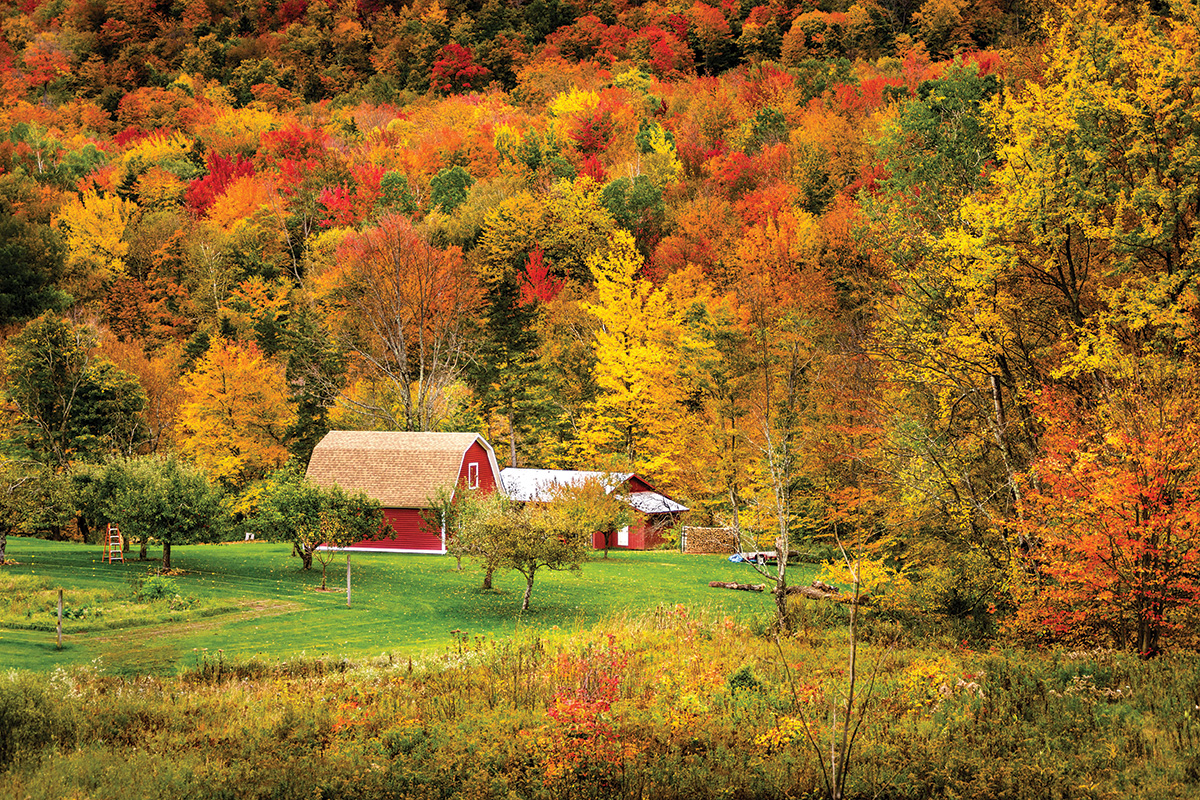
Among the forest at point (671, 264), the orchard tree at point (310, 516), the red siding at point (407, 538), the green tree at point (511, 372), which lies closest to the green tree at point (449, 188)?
the forest at point (671, 264)

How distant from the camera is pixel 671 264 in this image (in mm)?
63812

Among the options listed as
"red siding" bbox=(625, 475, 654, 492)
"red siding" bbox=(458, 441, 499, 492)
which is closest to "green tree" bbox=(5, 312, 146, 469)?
"red siding" bbox=(458, 441, 499, 492)

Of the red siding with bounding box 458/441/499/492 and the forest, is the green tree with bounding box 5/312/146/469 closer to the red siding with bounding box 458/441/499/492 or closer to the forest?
the forest

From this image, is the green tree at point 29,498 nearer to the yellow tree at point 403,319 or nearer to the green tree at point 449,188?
the yellow tree at point 403,319

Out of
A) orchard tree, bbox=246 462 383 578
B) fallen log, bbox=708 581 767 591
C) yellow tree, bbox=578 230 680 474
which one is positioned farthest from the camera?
yellow tree, bbox=578 230 680 474

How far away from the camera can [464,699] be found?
15055 mm

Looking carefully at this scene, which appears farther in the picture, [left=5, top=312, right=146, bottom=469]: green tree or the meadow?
[left=5, top=312, right=146, bottom=469]: green tree

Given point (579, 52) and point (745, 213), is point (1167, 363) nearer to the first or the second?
point (745, 213)

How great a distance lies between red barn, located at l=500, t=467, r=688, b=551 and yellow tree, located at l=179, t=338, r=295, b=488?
15.7 metres

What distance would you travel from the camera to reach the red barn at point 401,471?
4306 centimetres

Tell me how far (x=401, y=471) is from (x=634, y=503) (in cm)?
1346

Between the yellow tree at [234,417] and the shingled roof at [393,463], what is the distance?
11476 mm

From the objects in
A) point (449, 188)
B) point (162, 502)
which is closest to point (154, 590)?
point (162, 502)

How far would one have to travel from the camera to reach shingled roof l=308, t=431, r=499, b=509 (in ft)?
141
